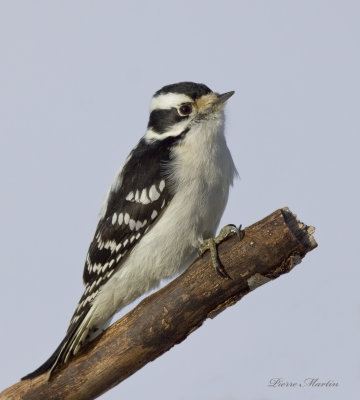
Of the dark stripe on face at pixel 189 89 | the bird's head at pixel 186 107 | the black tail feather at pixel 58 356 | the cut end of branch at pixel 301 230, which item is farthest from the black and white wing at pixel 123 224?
the cut end of branch at pixel 301 230

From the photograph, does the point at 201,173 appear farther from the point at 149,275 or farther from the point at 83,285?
the point at 83,285

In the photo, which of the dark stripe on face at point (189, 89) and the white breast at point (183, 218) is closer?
the white breast at point (183, 218)

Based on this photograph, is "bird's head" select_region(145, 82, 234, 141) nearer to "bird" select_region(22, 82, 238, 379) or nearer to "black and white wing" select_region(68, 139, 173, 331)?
"bird" select_region(22, 82, 238, 379)

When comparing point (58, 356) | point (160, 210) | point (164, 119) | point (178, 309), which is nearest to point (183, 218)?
point (160, 210)

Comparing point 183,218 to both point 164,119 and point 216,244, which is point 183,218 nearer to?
point 216,244

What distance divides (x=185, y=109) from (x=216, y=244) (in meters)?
1.33

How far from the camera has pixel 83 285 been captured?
18.5ft

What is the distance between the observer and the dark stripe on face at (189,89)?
18.1 ft

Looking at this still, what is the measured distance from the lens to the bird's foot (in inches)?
185

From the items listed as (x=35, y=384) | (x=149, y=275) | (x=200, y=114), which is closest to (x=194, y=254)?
(x=149, y=275)

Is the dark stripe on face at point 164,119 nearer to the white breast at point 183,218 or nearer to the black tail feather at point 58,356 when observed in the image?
the white breast at point 183,218

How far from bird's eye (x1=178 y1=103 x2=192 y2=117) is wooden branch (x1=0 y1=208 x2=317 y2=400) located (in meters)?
1.30

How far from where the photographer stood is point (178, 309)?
481 cm

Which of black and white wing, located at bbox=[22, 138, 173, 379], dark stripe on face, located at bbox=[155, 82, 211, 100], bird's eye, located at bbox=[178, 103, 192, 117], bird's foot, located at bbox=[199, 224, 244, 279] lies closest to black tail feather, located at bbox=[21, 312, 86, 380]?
black and white wing, located at bbox=[22, 138, 173, 379]
